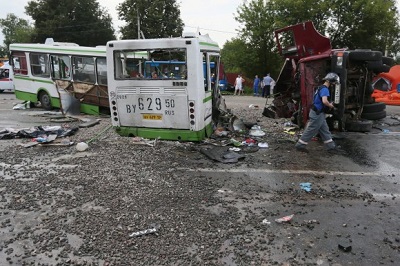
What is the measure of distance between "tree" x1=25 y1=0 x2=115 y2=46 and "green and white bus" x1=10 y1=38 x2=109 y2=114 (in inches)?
1050

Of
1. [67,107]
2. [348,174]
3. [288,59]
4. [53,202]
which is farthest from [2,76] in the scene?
[348,174]

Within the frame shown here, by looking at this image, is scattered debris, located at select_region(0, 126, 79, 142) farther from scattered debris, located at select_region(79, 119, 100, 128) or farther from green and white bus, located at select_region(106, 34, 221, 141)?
green and white bus, located at select_region(106, 34, 221, 141)

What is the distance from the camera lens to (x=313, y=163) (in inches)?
264

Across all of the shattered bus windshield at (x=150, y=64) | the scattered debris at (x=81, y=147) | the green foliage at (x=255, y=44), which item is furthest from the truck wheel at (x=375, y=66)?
the green foliage at (x=255, y=44)

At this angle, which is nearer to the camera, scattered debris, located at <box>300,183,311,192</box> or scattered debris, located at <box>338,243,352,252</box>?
scattered debris, located at <box>338,243,352,252</box>

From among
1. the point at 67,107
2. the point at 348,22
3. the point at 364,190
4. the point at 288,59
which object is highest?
the point at 348,22

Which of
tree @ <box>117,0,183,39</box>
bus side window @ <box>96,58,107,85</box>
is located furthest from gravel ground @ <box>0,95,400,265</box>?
tree @ <box>117,0,183,39</box>

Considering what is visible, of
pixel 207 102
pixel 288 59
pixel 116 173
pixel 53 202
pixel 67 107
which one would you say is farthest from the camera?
pixel 67 107

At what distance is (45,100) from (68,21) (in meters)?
29.3

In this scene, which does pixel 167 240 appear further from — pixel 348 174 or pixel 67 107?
pixel 67 107

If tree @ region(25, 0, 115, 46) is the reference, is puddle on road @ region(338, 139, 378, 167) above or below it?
below

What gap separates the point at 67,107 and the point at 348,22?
21.8 metres

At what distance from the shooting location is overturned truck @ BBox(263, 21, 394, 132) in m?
8.34

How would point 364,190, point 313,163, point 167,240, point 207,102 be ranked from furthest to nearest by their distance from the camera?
point 207,102
point 313,163
point 364,190
point 167,240
